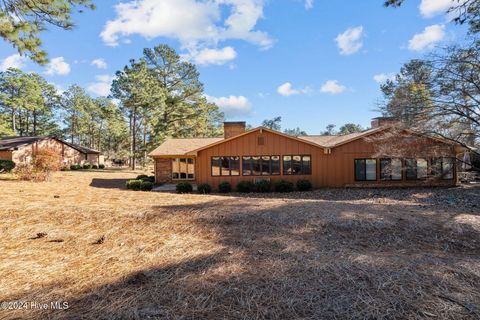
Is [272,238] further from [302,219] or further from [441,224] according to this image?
[441,224]

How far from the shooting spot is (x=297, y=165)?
663 inches

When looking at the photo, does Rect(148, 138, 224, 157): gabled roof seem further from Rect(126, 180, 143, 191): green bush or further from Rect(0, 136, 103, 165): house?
Rect(0, 136, 103, 165): house

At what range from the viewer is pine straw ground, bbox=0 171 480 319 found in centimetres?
244

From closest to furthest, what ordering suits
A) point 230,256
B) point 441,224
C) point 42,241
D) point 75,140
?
point 230,256 < point 42,241 < point 441,224 < point 75,140

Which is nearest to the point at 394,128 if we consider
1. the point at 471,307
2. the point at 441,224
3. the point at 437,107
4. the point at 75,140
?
the point at 437,107

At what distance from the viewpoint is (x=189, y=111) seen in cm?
3102

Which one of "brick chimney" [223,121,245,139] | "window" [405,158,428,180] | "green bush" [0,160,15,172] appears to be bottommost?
"window" [405,158,428,180]

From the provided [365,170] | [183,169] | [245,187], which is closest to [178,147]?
[183,169]

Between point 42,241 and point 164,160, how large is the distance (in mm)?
15759

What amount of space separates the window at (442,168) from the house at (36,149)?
2620 centimetres

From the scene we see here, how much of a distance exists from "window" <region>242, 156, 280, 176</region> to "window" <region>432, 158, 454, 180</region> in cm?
878

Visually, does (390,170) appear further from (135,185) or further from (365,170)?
(135,185)

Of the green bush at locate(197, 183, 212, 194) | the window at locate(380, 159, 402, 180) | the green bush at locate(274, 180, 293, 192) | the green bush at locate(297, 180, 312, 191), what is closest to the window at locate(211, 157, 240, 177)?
the green bush at locate(197, 183, 212, 194)

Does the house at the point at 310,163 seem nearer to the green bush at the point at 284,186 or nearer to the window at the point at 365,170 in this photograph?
the window at the point at 365,170
